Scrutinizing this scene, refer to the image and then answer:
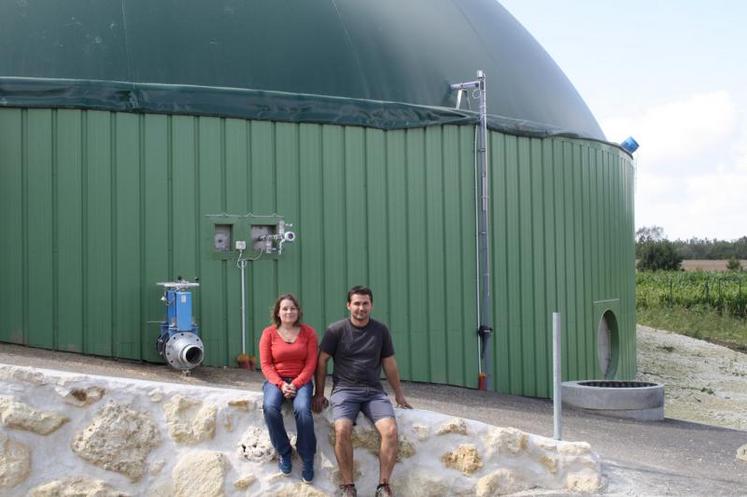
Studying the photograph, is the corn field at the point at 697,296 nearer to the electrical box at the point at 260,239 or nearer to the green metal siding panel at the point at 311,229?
the green metal siding panel at the point at 311,229

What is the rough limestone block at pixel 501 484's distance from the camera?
21.4 feet

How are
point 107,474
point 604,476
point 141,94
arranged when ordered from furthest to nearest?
1. point 141,94
2. point 604,476
3. point 107,474

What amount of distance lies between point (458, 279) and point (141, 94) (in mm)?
4042

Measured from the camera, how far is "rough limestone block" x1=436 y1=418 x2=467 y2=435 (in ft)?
21.5

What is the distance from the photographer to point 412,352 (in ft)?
35.3

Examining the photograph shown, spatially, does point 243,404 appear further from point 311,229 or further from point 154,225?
point 311,229

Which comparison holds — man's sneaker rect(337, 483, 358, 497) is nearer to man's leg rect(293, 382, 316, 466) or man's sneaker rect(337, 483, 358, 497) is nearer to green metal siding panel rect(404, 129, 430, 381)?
man's leg rect(293, 382, 316, 466)

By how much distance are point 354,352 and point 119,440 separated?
1.60 metres

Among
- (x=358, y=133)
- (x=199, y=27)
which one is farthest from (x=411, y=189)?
(x=199, y=27)

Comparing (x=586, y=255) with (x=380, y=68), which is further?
(x=586, y=255)

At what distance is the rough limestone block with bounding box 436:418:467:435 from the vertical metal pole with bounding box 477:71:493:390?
4.68 m

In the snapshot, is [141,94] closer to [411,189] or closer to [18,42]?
[18,42]

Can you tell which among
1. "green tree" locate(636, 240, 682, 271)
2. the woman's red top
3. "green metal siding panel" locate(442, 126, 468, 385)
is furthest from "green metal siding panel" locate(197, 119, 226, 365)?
"green tree" locate(636, 240, 682, 271)

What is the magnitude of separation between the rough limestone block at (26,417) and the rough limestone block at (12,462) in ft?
0.31
